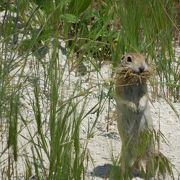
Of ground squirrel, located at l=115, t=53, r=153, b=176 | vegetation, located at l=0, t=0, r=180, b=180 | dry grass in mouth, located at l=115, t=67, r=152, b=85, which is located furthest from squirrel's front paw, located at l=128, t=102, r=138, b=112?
vegetation, located at l=0, t=0, r=180, b=180

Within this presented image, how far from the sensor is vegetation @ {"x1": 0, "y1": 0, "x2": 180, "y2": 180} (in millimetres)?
2674

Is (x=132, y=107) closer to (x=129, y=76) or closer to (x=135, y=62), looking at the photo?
(x=129, y=76)

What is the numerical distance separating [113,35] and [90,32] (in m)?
0.19

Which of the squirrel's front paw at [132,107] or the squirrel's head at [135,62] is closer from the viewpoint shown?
the squirrel's head at [135,62]

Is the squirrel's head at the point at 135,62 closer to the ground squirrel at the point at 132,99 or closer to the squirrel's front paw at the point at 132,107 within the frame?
the ground squirrel at the point at 132,99

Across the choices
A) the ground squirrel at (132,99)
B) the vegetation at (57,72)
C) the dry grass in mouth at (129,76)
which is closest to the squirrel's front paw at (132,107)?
the ground squirrel at (132,99)

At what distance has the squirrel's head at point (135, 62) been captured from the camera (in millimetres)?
3744

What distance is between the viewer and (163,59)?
4.63 m

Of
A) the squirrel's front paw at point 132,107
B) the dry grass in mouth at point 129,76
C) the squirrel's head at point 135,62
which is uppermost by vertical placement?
the squirrel's head at point 135,62

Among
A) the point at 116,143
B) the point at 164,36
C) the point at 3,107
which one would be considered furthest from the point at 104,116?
the point at 3,107

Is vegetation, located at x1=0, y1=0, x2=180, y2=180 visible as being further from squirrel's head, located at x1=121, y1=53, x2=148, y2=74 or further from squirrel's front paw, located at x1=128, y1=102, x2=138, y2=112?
squirrel's front paw, located at x1=128, y1=102, x2=138, y2=112

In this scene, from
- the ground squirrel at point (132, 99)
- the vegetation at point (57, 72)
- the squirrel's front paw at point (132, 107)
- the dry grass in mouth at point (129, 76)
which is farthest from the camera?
the squirrel's front paw at point (132, 107)

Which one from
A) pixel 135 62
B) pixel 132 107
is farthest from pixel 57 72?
pixel 132 107

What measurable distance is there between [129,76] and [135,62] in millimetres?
146
